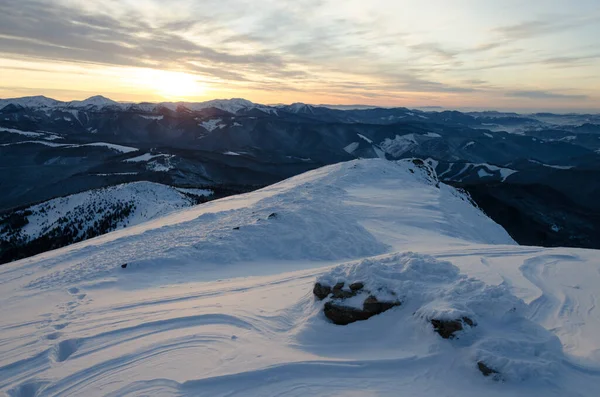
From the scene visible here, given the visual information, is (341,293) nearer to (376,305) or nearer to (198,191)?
(376,305)

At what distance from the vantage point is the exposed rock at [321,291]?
844 cm

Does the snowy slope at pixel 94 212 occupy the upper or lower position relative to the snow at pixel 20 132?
lower

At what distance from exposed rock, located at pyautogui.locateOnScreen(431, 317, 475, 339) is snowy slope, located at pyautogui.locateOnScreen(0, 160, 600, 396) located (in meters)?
0.13

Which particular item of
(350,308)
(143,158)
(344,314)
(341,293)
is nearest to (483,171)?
(143,158)

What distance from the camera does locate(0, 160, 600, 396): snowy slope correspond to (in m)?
5.97

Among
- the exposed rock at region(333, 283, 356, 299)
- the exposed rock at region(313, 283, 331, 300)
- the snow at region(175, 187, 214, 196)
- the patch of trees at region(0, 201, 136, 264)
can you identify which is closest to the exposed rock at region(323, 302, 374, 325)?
the exposed rock at region(333, 283, 356, 299)

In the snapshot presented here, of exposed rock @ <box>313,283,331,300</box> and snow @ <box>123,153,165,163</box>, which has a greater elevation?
exposed rock @ <box>313,283,331,300</box>

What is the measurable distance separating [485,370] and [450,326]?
87 cm

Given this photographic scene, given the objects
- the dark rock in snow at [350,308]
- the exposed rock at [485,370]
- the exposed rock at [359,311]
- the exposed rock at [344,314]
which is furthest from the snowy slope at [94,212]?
the exposed rock at [485,370]

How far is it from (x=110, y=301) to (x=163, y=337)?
146 inches

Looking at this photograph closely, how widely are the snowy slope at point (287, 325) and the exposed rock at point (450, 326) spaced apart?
5.3 inches

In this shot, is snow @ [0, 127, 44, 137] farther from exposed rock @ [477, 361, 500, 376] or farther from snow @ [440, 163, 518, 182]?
exposed rock @ [477, 361, 500, 376]

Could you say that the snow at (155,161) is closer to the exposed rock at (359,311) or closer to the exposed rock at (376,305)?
the exposed rock at (359,311)

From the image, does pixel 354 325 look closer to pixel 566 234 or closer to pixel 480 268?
pixel 480 268
